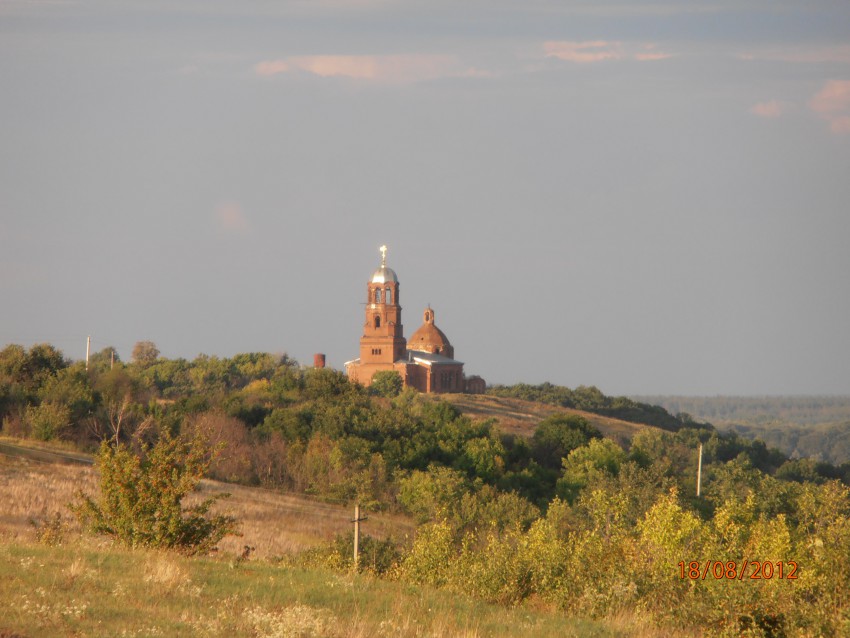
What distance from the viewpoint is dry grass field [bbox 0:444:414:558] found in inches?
997

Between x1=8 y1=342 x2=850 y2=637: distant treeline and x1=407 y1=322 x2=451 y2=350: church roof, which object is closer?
x1=8 y1=342 x2=850 y2=637: distant treeline

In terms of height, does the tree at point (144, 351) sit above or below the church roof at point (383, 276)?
below

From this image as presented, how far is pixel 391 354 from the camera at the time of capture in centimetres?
8831

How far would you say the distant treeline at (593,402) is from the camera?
10300 cm

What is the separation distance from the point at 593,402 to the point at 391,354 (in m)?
30.3

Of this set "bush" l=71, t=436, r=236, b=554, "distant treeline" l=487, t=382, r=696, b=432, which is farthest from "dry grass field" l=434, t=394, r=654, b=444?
"bush" l=71, t=436, r=236, b=554

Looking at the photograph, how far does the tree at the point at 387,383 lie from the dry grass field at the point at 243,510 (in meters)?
42.8

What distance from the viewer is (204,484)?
1484 inches

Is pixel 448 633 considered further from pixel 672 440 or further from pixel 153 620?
pixel 672 440

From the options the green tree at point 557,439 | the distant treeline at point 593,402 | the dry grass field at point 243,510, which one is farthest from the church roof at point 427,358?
the dry grass field at point 243,510

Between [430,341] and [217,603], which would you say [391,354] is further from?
[217,603]
